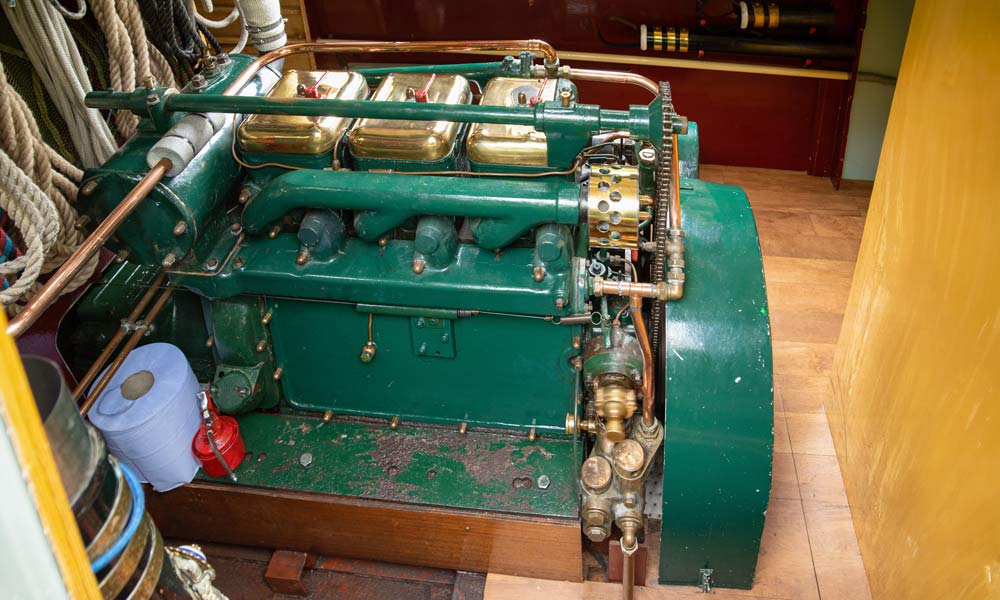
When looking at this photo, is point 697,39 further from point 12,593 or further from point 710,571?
point 12,593

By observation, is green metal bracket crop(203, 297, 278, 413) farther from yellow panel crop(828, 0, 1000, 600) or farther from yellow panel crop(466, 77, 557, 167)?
yellow panel crop(828, 0, 1000, 600)

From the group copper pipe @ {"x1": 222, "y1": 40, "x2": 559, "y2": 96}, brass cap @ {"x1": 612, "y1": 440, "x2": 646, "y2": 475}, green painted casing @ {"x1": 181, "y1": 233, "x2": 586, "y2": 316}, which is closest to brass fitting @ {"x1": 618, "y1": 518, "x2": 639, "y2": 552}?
brass cap @ {"x1": 612, "y1": 440, "x2": 646, "y2": 475}

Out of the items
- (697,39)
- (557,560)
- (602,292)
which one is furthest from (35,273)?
(697,39)

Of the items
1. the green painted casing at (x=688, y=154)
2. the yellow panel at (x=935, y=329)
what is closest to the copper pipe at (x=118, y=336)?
the green painted casing at (x=688, y=154)

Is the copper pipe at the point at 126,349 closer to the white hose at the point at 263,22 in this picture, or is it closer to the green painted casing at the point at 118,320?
the green painted casing at the point at 118,320

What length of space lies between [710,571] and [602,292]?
0.77 meters

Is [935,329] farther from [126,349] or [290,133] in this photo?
[126,349]

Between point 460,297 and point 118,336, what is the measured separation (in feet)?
3.06

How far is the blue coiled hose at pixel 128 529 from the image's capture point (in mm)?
878

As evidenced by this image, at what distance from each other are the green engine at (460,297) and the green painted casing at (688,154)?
0.65 feet

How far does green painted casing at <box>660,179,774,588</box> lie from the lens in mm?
1887

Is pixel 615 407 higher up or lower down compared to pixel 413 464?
higher up

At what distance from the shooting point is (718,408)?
1890 mm

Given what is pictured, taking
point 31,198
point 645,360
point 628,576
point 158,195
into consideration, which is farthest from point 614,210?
point 31,198
